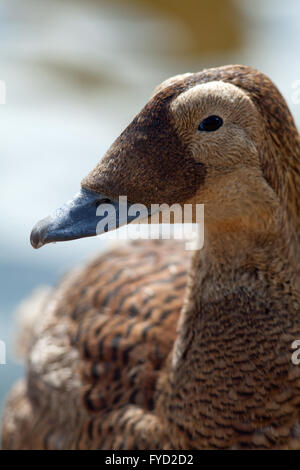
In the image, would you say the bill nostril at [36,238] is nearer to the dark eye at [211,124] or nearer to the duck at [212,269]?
the duck at [212,269]

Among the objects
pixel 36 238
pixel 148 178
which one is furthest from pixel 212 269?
pixel 36 238

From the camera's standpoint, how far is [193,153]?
1.69m

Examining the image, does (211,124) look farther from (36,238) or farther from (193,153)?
(36,238)

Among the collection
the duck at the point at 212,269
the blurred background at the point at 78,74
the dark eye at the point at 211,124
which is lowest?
the duck at the point at 212,269

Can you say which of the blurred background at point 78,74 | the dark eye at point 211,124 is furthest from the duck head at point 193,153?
the blurred background at point 78,74

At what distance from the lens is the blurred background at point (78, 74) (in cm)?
394

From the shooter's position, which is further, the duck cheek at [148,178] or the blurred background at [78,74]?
the blurred background at [78,74]

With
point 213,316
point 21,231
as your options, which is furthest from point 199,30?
point 213,316

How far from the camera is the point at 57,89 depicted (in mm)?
4762

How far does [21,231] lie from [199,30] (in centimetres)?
213

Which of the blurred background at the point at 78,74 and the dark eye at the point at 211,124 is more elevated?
the blurred background at the point at 78,74

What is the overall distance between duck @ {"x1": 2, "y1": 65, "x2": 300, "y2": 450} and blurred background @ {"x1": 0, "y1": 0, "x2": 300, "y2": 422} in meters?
1.48

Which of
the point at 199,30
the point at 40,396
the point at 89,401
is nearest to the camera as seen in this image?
the point at 89,401

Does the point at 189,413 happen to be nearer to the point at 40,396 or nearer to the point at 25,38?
the point at 40,396
